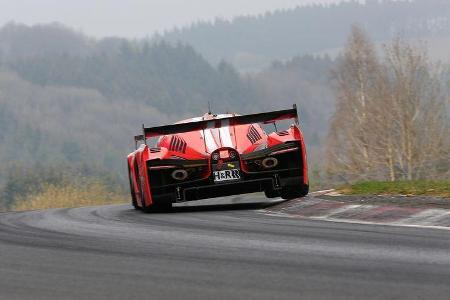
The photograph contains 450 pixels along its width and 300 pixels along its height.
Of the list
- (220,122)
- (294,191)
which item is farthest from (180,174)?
(294,191)

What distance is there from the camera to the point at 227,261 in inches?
271

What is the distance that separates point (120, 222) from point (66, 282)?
5122 mm

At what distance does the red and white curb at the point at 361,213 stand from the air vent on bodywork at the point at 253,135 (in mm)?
1201

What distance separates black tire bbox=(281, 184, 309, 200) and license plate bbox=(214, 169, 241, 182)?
34.3 inches

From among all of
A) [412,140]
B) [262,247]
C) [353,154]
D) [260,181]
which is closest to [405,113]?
[412,140]

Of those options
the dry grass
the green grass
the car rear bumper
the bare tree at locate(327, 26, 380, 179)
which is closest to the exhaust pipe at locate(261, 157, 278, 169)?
the car rear bumper

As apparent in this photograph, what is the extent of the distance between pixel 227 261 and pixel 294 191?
6574 mm

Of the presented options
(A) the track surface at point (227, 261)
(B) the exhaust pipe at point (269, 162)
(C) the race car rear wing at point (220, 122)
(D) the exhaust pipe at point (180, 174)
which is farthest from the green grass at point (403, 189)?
(A) the track surface at point (227, 261)

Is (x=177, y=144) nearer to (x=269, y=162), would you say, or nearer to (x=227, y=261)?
(x=269, y=162)

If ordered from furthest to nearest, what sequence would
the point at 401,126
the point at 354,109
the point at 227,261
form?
the point at 354,109
the point at 401,126
the point at 227,261

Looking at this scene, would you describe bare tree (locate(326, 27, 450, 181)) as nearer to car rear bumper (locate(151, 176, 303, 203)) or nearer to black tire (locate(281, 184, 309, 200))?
black tire (locate(281, 184, 309, 200))

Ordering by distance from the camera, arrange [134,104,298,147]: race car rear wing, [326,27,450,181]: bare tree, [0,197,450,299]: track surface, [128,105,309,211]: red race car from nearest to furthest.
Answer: [0,197,450,299]: track surface → [134,104,298,147]: race car rear wing → [128,105,309,211]: red race car → [326,27,450,181]: bare tree

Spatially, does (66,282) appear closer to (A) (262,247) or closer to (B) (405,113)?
(A) (262,247)

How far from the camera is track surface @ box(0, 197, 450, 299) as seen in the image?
5.56m
